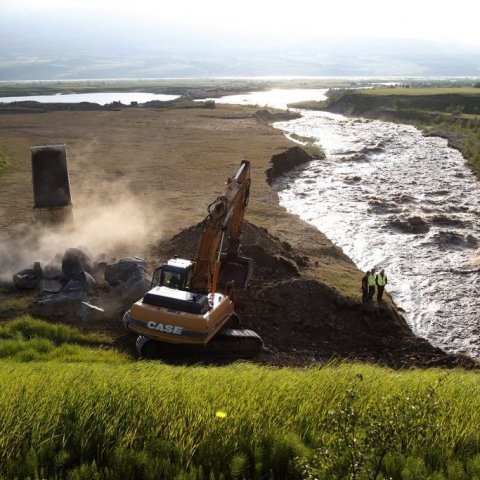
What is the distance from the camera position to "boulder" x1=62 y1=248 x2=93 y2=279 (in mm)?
18594

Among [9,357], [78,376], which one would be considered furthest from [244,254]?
[78,376]

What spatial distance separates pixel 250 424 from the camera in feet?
23.9

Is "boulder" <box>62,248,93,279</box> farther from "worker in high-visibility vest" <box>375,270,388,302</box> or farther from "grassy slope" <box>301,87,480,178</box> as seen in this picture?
"grassy slope" <box>301,87,480,178</box>

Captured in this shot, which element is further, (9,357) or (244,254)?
(244,254)

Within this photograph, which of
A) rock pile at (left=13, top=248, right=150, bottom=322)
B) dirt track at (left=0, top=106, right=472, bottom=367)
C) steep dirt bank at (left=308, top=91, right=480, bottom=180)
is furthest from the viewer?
steep dirt bank at (left=308, top=91, right=480, bottom=180)

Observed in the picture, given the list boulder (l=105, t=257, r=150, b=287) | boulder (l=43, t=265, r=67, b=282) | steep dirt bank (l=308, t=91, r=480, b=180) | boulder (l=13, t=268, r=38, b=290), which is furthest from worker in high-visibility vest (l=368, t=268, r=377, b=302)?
steep dirt bank (l=308, t=91, r=480, b=180)

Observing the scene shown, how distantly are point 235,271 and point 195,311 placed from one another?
476 cm

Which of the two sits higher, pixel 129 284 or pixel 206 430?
pixel 206 430

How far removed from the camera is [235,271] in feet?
61.2

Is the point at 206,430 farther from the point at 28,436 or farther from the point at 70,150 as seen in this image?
the point at 70,150

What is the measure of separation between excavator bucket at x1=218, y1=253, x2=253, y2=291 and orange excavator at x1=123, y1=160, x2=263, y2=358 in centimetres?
167

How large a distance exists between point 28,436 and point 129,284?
11484 mm

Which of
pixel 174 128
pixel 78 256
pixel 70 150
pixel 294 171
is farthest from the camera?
pixel 174 128

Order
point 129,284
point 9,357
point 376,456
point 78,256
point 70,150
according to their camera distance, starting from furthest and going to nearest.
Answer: point 70,150, point 78,256, point 129,284, point 9,357, point 376,456
